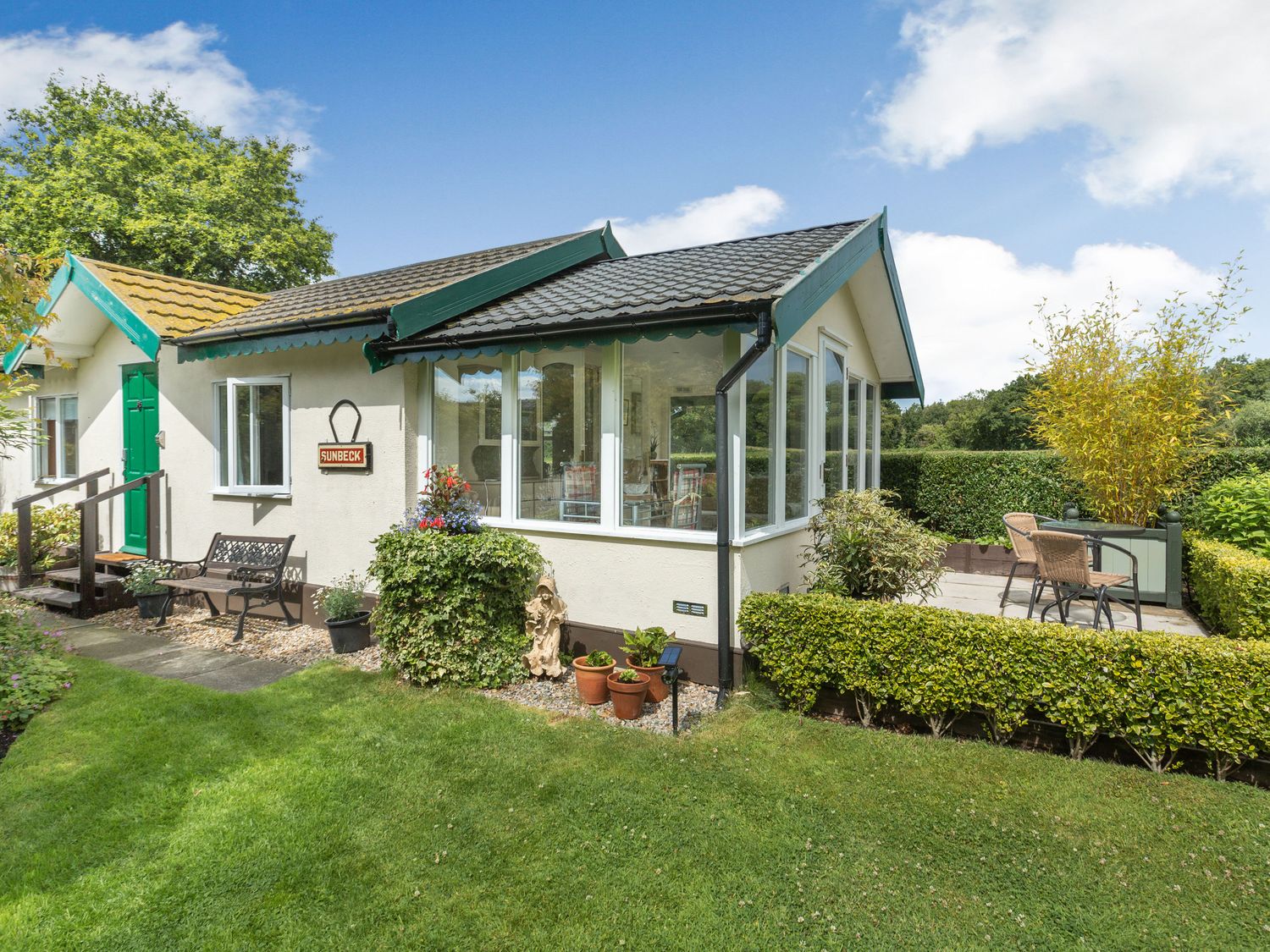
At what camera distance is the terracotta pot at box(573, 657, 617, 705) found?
6.09 m

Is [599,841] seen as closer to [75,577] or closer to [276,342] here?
[276,342]

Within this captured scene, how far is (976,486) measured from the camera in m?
13.3

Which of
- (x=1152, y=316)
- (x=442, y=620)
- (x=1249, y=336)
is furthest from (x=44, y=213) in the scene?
(x=1249, y=336)

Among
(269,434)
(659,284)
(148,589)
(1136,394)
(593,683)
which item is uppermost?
(659,284)

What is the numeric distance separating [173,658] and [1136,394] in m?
14.3

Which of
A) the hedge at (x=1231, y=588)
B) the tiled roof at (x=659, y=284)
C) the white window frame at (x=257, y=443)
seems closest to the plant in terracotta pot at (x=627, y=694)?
the tiled roof at (x=659, y=284)

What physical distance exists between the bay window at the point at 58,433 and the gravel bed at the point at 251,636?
16.4ft

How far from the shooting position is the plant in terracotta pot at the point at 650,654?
5.95 meters

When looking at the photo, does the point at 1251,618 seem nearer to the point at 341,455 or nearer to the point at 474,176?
the point at 341,455

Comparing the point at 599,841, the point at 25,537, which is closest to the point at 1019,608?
the point at 599,841

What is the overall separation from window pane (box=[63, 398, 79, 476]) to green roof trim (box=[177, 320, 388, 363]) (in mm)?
5202

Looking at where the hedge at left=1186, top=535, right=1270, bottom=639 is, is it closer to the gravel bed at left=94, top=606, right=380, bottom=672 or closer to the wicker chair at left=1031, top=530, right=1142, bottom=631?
the wicker chair at left=1031, top=530, right=1142, bottom=631

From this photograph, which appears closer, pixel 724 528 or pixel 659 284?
pixel 724 528

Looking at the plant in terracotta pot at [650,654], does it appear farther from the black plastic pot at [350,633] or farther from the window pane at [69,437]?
the window pane at [69,437]
